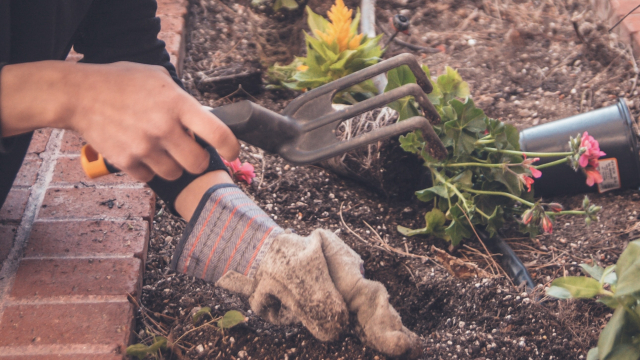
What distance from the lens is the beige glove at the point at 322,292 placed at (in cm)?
88

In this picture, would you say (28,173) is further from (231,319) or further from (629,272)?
(629,272)

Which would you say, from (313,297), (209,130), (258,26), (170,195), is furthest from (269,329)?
(258,26)

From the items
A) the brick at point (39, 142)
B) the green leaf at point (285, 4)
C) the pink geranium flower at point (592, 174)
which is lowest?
the brick at point (39, 142)

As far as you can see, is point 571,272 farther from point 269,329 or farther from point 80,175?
point 80,175

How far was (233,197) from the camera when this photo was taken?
3.21 feet

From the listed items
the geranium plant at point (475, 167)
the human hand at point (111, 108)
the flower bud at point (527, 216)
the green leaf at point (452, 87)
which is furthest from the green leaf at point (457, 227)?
the human hand at point (111, 108)

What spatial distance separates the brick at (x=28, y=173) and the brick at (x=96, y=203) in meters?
0.07

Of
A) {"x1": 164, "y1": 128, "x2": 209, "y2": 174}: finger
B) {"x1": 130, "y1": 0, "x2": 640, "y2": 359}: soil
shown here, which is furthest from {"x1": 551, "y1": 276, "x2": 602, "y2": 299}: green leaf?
{"x1": 164, "y1": 128, "x2": 209, "y2": 174}: finger

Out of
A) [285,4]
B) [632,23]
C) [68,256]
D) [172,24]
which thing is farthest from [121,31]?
[632,23]

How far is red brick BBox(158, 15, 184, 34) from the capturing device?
177 centimetres

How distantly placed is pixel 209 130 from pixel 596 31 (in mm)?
1659

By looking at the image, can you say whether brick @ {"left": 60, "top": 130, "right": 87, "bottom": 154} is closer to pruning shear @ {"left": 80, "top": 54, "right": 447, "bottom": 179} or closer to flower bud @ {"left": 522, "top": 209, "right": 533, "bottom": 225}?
pruning shear @ {"left": 80, "top": 54, "right": 447, "bottom": 179}

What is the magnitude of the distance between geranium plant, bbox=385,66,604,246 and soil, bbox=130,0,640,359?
102mm

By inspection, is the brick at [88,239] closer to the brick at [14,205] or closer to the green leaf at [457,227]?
the brick at [14,205]
